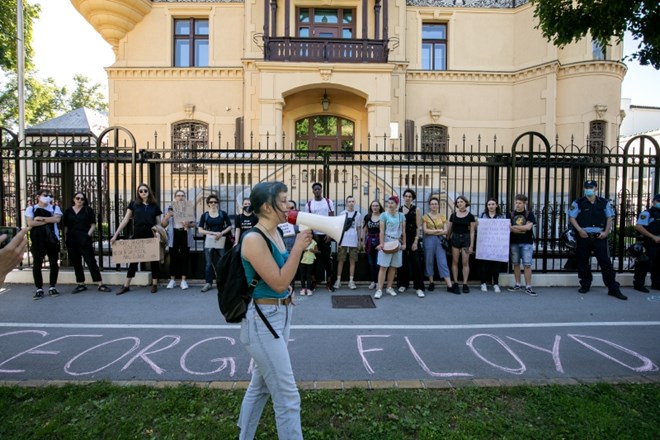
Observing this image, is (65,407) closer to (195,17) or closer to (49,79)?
(195,17)

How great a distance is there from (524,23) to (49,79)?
138 feet

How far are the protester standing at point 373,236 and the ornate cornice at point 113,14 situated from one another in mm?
17077

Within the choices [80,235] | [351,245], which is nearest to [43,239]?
Answer: [80,235]

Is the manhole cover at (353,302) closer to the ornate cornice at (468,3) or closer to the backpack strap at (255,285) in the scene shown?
the backpack strap at (255,285)

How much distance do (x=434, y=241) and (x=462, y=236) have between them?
0.56 meters

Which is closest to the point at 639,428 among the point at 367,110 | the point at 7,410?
the point at 7,410

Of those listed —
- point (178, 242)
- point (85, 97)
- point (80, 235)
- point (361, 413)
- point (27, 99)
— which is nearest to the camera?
point (361, 413)

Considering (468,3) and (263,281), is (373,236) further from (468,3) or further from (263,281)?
(468,3)

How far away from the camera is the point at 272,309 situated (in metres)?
2.78

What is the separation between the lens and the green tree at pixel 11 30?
53.9 ft

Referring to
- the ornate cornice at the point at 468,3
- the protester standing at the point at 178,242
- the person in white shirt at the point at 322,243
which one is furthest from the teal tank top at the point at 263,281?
the ornate cornice at the point at 468,3

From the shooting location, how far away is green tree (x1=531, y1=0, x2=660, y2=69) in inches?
209

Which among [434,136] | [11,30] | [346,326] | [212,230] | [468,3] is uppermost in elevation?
[468,3]

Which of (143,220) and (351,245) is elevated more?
(143,220)
